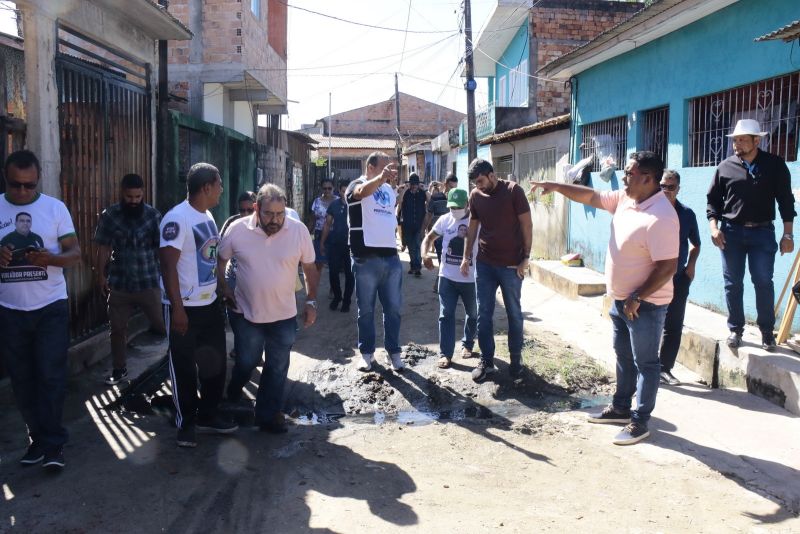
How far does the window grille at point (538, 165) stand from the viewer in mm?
14602

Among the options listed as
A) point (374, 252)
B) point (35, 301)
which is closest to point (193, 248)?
point (35, 301)

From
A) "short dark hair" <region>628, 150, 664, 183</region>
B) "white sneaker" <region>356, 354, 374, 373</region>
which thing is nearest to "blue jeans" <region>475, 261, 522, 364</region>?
"white sneaker" <region>356, 354, 374, 373</region>

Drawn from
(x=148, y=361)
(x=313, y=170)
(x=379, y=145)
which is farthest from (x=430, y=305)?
(x=379, y=145)

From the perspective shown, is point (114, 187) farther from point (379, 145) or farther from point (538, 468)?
point (379, 145)

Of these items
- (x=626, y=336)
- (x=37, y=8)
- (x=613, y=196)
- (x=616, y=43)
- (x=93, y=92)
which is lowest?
(x=626, y=336)

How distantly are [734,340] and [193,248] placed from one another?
4.36 metres

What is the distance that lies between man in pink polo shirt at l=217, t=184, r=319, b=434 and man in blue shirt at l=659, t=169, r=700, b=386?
293cm

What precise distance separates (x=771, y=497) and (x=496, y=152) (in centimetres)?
1598

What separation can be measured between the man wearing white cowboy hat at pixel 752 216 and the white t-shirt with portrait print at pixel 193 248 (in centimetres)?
402

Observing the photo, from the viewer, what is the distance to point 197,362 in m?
4.42

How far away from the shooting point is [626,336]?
453cm

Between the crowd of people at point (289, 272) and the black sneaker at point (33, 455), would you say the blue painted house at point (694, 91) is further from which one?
the black sneaker at point (33, 455)

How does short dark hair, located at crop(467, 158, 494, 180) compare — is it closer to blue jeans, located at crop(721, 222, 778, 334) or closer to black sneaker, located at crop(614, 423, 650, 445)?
blue jeans, located at crop(721, 222, 778, 334)

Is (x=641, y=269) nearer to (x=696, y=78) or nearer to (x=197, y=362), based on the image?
(x=197, y=362)
